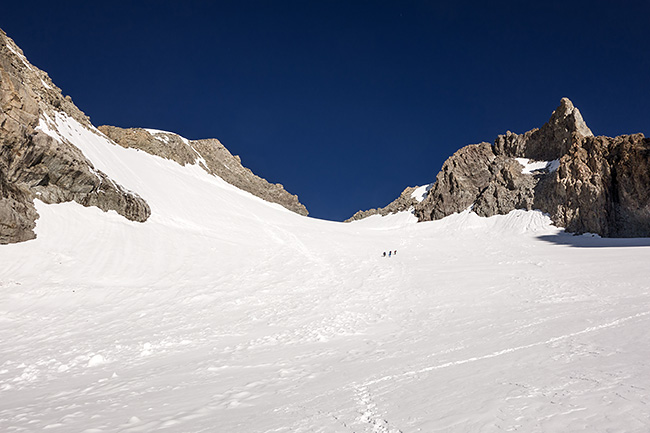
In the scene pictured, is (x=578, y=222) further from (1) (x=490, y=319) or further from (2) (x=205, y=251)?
(2) (x=205, y=251)

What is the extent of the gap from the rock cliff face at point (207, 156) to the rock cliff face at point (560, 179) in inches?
1569

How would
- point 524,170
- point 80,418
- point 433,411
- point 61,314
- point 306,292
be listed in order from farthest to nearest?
point 524,170
point 306,292
point 61,314
point 80,418
point 433,411

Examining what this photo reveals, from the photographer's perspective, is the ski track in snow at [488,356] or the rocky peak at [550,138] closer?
the ski track in snow at [488,356]

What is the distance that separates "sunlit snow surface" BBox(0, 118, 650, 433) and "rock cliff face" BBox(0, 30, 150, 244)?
1.21 metres

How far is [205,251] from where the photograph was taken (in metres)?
26.4

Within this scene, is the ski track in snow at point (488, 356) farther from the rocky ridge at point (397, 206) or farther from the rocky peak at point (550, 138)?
the rocky ridge at point (397, 206)

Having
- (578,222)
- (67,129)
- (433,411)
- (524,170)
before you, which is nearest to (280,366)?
(433,411)

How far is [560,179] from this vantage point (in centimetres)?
4547

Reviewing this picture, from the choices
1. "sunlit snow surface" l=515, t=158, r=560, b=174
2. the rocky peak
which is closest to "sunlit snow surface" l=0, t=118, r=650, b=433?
"sunlit snow surface" l=515, t=158, r=560, b=174

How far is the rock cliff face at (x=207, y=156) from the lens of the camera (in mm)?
68438

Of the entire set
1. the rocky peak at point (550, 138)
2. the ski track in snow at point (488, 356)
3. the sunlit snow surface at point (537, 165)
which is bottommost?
the ski track in snow at point (488, 356)

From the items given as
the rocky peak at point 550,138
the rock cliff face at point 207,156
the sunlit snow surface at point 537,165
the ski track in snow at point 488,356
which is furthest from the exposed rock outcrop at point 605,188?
the rock cliff face at point 207,156

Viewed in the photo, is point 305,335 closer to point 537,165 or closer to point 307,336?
point 307,336

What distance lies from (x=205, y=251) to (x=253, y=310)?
13.0 meters
